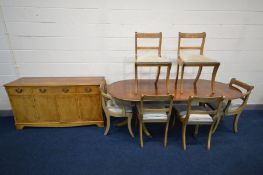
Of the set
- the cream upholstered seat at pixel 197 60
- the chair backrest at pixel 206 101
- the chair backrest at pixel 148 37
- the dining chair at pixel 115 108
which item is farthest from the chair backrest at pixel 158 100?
the chair backrest at pixel 148 37

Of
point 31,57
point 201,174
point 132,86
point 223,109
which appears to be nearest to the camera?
point 201,174

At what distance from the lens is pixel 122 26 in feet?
8.98

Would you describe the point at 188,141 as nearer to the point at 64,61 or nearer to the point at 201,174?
the point at 201,174

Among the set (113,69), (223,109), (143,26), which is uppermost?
(143,26)

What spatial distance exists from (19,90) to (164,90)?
220 centimetres

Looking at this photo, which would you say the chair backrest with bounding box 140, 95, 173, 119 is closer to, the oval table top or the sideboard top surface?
the oval table top

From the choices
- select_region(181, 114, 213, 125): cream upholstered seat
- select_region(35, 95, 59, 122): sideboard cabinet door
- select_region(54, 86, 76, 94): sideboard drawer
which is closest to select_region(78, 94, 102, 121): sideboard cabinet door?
select_region(54, 86, 76, 94): sideboard drawer

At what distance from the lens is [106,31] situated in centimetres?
275

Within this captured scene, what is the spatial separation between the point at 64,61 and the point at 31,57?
0.55 metres

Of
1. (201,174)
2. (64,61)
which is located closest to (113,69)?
Result: (64,61)

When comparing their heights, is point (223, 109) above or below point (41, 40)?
below

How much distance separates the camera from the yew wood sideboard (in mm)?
2488

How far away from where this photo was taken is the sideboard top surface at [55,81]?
2477 millimetres

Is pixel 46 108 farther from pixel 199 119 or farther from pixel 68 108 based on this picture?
pixel 199 119
